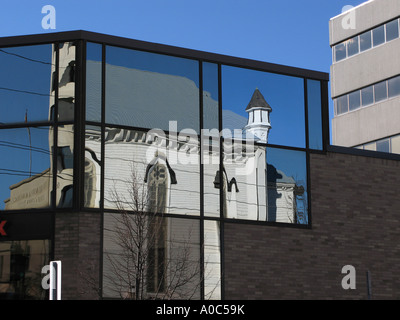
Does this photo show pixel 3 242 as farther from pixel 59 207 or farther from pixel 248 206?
pixel 248 206

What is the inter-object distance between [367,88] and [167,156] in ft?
92.0

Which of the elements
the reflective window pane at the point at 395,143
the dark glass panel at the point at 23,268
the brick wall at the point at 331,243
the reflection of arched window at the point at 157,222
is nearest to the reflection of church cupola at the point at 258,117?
the brick wall at the point at 331,243

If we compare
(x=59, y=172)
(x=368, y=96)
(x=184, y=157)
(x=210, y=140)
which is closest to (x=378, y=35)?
(x=368, y=96)

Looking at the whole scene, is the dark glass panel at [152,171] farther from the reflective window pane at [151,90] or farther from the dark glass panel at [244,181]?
the dark glass panel at [244,181]

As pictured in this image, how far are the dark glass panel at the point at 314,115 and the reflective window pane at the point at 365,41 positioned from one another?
2418 centimetres

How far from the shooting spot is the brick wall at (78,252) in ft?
62.5

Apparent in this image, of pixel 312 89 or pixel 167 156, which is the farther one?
pixel 312 89

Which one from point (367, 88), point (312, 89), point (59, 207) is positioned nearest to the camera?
point (59, 207)

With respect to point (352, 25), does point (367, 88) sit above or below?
below

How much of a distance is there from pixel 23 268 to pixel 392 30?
31424 millimetres
